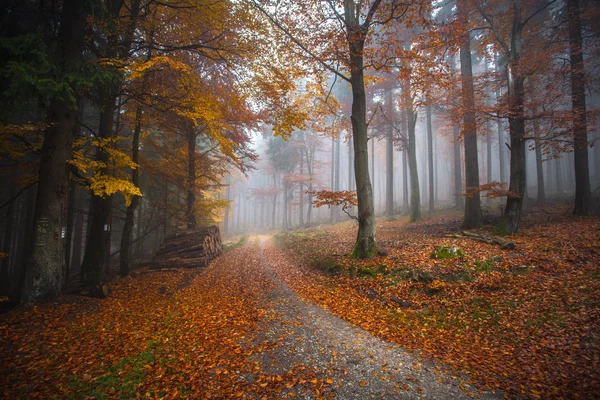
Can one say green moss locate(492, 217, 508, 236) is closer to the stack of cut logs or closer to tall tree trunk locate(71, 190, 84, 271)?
the stack of cut logs

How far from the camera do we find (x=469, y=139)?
43.2 feet

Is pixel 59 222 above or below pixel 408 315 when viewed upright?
above

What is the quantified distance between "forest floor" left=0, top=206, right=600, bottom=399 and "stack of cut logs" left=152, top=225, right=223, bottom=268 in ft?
12.0

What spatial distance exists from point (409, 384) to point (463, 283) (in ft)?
13.6

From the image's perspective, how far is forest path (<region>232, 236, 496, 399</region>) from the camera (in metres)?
Answer: 3.44

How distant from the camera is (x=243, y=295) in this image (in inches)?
314

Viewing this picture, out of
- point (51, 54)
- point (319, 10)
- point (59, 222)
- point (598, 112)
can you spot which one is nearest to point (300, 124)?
point (319, 10)

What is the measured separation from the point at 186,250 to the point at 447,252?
12155mm

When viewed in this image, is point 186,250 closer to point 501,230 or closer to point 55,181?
point 55,181

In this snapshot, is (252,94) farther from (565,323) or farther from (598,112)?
(598,112)

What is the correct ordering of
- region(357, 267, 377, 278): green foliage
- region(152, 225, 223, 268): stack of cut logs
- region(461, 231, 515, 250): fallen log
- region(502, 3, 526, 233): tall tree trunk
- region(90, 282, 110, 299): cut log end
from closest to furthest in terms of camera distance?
region(90, 282, 110, 299): cut log end → region(461, 231, 515, 250): fallen log → region(357, 267, 377, 278): green foliage → region(502, 3, 526, 233): tall tree trunk → region(152, 225, 223, 268): stack of cut logs

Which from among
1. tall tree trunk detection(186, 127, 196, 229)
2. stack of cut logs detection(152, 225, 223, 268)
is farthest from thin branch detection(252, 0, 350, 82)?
stack of cut logs detection(152, 225, 223, 268)

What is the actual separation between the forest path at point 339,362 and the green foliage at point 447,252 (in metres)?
4.36

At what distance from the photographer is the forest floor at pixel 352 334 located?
3.55 metres
